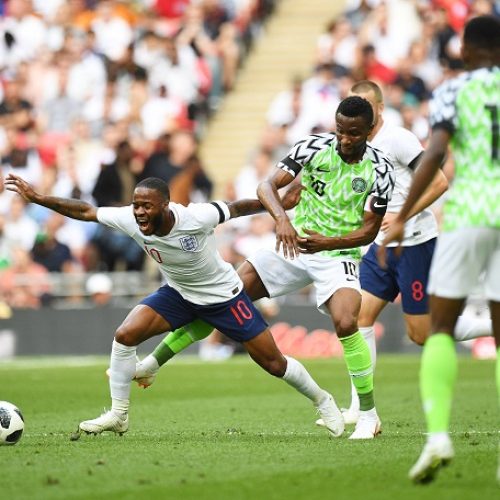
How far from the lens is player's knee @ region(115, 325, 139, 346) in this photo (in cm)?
991

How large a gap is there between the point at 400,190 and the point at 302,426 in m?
2.22

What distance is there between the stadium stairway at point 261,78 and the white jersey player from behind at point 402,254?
44.5ft

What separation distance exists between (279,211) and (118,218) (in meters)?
1.21

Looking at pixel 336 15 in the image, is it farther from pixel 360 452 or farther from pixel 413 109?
pixel 360 452

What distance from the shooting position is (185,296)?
10070mm

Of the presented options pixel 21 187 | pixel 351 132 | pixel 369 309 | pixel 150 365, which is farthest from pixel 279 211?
pixel 369 309

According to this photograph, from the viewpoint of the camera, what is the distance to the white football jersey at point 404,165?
11188 millimetres

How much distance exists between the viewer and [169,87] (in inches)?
995

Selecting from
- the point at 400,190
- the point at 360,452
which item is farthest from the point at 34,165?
the point at 360,452

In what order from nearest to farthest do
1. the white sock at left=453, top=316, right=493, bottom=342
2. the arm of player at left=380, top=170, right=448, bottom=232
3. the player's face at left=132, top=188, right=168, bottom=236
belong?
the player's face at left=132, top=188, right=168, bottom=236 < the arm of player at left=380, top=170, right=448, bottom=232 < the white sock at left=453, top=316, right=493, bottom=342

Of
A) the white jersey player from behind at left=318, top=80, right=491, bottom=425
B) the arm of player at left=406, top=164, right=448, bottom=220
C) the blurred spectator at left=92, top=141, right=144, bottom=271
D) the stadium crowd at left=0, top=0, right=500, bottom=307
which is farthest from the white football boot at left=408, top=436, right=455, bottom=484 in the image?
the blurred spectator at left=92, top=141, right=144, bottom=271

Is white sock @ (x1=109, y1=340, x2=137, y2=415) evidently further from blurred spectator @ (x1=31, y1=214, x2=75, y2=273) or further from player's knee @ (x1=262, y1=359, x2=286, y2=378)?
blurred spectator @ (x1=31, y1=214, x2=75, y2=273)

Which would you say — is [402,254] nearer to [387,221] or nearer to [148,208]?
[387,221]

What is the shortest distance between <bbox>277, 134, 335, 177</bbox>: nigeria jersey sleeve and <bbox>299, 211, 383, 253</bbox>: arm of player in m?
0.55
